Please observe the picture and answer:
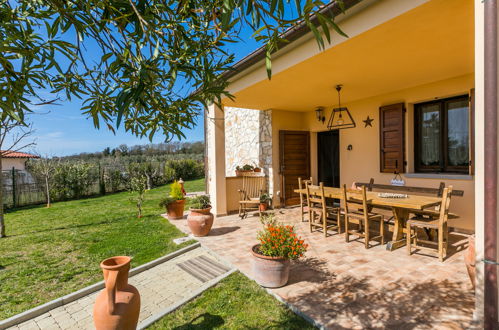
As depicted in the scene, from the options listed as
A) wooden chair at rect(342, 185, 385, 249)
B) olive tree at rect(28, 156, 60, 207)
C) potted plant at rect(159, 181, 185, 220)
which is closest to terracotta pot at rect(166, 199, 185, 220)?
potted plant at rect(159, 181, 185, 220)

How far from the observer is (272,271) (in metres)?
2.86

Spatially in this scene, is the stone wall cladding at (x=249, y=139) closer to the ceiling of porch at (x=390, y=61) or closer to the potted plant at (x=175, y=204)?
the ceiling of porch at (x=390, y=61)

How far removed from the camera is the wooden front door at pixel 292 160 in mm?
7301

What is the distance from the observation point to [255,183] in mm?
7246

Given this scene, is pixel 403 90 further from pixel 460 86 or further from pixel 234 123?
pixel 234 123

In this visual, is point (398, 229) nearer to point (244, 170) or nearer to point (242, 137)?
point (244, 170)

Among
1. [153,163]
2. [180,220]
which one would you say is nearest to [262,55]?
[180,220]

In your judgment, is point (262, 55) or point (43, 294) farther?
point (262, 55)

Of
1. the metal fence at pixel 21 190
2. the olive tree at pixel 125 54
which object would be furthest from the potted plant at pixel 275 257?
the metal fence at pixel 21 190

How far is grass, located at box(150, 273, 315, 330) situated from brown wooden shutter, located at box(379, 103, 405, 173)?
4.13m

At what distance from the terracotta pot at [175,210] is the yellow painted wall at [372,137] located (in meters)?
2.73

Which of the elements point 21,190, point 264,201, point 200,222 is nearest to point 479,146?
point 200,222

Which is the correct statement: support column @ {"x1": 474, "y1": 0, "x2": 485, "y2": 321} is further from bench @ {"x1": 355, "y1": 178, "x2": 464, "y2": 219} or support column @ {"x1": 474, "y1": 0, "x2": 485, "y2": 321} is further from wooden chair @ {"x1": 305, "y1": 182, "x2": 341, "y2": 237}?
wooden chair @ {"x1": 305, "y1": 182, "x2": 341, "y2": 237}

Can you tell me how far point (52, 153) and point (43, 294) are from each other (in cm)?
938
